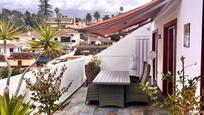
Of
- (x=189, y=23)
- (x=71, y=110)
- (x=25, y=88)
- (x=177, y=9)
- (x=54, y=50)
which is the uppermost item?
(x=177, y=9)

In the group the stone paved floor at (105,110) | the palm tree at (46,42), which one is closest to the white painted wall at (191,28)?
the stone paved floor at (105,110)

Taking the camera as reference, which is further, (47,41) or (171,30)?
(171,30)

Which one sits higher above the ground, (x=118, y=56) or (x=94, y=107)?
(x=118, y=56)

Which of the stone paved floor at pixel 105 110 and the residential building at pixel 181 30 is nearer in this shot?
the residential building at pixel 181 30

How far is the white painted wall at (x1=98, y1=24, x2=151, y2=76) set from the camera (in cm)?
1620

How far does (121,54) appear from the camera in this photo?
16.3 m

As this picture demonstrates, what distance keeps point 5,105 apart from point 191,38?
149 inches

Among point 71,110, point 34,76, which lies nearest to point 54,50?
point 34,76

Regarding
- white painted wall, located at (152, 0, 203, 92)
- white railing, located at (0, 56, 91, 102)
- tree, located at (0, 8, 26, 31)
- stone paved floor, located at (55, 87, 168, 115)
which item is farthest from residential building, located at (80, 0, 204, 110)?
white railing, located at (0, 56, 91, 102)

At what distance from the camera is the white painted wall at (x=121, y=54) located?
53.2 feet

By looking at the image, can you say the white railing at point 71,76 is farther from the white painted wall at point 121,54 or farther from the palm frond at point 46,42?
the white painted wall at point 121,54

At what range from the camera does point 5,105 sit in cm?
386

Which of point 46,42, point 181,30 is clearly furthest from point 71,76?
point 181,30

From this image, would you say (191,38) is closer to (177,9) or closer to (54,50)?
(177,9)
